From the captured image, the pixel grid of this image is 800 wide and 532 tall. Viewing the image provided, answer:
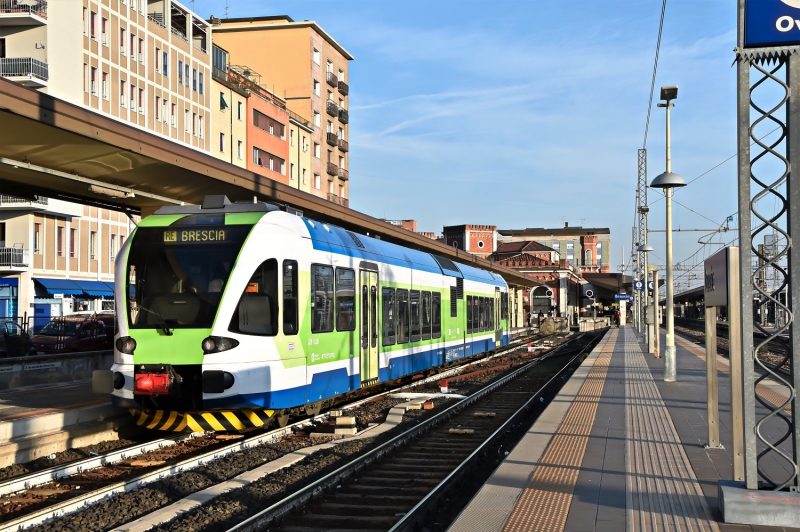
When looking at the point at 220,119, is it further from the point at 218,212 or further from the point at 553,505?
the point at 553,505

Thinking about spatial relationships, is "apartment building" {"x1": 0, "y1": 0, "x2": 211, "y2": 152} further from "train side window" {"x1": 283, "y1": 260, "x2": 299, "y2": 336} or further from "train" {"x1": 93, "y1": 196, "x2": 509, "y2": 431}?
"train side window" {"x1": 283, "y1": 260, "x2": 299, "y2": 336}

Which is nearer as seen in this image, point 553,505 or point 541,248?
point 553,505

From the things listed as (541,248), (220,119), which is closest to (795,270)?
(220,119)

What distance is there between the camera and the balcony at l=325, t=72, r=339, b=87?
237 ft

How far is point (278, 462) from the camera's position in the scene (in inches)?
395

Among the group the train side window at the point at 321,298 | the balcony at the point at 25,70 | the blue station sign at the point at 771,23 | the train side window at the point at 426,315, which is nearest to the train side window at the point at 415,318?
the train side window at the point at 426,315

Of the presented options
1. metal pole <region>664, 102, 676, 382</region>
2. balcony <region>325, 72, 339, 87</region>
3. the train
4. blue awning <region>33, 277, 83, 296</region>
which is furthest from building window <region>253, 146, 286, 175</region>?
the train

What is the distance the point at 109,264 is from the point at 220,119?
41.4 ft

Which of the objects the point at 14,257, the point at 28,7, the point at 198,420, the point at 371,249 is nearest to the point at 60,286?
the point at 14,257

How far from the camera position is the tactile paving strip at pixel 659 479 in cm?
682

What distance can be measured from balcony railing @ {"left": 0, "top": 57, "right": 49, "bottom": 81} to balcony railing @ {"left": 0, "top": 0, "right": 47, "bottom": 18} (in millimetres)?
2539

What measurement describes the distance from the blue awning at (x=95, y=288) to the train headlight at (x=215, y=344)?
37.9 m

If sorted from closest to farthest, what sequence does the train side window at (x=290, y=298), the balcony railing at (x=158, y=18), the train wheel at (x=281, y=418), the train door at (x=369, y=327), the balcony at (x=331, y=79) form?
the train side window at (x=290, y=298) → the train wheel at (x=281, y=418) → the train door at (x=369, y=327) → the balcony railing at (x=158, y=18) → the balcony at (x=331, y=79)

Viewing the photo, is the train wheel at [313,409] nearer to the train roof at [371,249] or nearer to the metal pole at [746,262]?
the train roof at [371,249]
